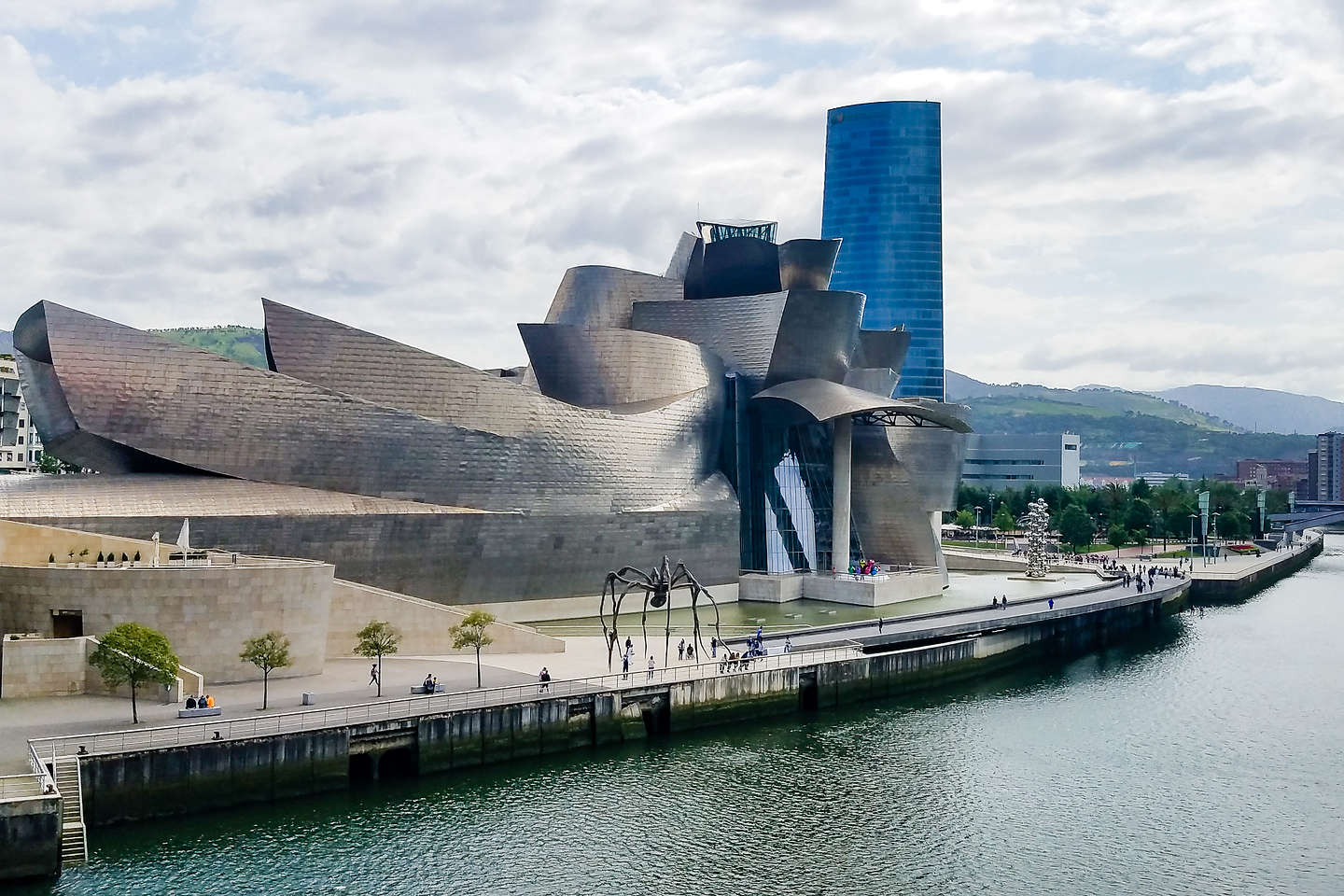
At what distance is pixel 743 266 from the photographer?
64.4 metres

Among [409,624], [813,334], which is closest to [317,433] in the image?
[409,624]

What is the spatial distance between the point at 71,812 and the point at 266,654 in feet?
23.4

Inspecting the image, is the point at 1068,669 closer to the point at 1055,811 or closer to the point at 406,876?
the point at 1055,811

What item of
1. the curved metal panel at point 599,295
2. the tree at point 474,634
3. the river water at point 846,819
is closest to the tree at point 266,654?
the river water at point 846,819

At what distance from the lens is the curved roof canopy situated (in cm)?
5625

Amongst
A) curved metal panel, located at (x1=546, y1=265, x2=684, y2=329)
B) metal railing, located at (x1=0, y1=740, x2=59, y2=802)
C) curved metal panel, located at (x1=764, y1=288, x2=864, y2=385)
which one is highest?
curved metal panel, located at (x1=546, y1=265, x2=684, y2=329)

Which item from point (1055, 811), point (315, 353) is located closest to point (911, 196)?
point (315, 353)

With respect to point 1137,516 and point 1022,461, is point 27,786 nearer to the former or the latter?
point 1137,516

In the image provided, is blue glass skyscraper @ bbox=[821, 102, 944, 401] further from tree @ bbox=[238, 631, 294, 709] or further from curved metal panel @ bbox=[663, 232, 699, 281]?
tree @ bbox=[238, 631, 294, 709]

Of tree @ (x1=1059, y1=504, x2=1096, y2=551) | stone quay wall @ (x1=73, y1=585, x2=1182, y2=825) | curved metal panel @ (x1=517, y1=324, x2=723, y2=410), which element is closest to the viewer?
stone quay wall @ (x1=73, y1=585, x2=1182, y2=825)

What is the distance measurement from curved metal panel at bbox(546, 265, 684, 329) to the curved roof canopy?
Answer: 9458mm

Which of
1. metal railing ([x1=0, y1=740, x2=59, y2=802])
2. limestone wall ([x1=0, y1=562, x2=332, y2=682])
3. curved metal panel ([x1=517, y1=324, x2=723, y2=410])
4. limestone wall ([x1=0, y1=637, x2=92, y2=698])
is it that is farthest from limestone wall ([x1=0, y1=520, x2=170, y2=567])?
curved metal panel ([x1=517, y1=324, x2=723, y2=410])

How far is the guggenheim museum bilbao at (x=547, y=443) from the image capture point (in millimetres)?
39000

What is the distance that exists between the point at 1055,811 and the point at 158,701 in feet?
67.1
